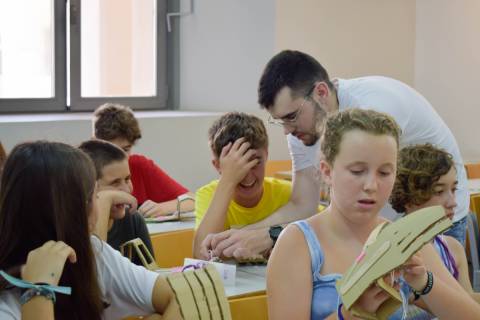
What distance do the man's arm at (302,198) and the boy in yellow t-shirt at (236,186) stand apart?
7 cm

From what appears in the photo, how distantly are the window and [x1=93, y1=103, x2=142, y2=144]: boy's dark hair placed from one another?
1.55 meters

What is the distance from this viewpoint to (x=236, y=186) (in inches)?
131

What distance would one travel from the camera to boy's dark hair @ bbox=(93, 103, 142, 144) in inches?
168

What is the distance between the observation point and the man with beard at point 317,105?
303 centimetres

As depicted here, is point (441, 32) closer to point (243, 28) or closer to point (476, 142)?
point (476, 142)

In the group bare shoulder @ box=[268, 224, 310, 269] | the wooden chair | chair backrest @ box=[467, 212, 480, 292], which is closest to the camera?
bare shoulder @ box=[268, 224, 310, 269]

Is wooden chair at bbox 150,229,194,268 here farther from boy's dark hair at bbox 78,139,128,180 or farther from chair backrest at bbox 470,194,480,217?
chair backrest at bbox 470,194,480,217

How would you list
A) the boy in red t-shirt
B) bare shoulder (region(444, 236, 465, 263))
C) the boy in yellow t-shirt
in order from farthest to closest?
the boy in red t-shirt → the boy in yellow t-shirt → bare shoulder (region(444, 236, 465, 263))

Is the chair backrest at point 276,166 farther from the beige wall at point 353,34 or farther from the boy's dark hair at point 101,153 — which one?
the boy's dark hair at point 101,153

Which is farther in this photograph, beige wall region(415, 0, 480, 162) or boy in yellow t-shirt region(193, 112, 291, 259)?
beige wall region(415, 0, 480, 162)

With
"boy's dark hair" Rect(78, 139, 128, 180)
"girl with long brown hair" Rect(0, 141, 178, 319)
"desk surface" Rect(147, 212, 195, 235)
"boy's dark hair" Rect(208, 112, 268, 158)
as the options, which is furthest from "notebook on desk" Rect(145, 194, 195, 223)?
"girl with long brown hair" Rect(0, 141, 178, 319)

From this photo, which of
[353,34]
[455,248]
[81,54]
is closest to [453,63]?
[353,34]

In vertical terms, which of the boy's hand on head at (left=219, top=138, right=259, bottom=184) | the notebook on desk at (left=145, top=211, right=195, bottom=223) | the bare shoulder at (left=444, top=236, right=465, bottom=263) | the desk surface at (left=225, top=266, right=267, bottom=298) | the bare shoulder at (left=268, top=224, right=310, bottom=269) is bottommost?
the notebook on desk at (left=145, top=211, right=195, bottom=223)

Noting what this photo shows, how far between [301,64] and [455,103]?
3774 millimetres
